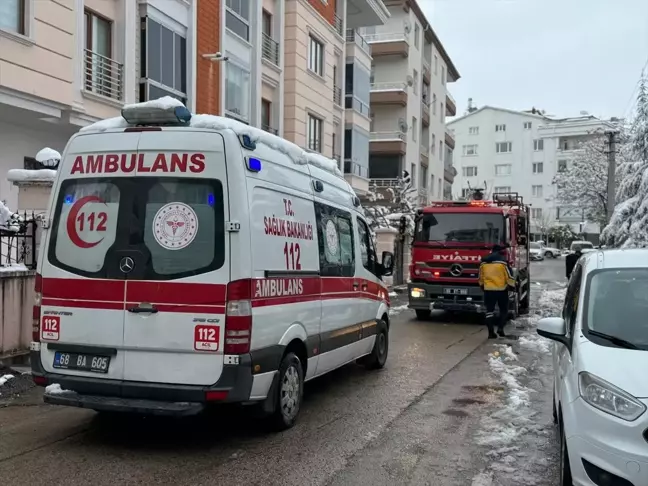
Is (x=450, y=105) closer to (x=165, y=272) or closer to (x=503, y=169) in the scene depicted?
(x=503, y=169)

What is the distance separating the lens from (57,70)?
1221 centimetres

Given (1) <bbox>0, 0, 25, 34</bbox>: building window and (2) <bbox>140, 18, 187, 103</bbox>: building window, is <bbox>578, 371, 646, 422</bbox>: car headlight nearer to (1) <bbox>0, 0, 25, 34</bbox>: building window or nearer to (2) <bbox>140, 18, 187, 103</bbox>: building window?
(1) <bbox>0, 0, 25, 34</bbox>: building window

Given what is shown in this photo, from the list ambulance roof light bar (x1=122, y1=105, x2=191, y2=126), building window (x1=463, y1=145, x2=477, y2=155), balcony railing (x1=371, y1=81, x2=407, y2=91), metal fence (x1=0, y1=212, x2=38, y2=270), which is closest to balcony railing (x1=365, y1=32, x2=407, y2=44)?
balcony railing (x1=371, y1=81, x2=407, y2=91)

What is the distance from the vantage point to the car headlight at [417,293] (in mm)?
14820

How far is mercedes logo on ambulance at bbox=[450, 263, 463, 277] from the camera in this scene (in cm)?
1438

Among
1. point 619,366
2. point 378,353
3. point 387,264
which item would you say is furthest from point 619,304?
point 378,353

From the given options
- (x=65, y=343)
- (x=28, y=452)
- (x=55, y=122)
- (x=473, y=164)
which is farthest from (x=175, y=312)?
(x=473, y=164)

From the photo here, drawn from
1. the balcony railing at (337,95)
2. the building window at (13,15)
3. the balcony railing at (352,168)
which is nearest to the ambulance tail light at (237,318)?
the building window at (13,15)

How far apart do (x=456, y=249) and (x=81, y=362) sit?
1029 cm

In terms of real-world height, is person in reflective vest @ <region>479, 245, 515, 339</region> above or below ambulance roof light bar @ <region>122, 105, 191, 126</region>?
below

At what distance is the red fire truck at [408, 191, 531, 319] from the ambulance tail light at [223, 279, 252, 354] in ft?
32.1

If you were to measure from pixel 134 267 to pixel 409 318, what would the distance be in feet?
37.1

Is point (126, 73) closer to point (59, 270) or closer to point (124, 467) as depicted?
point (59, 270)

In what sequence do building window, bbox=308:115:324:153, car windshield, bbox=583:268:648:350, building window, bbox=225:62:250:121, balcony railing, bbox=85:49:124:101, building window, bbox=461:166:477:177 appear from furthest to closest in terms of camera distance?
building window, bbox=461:166:477:177, building window, bbox=308:115:324:153, building window, bbox=225:62:250:121, balcony railing, bbox=85:49:124:101, car windshield, bbox=583:268:648:350
